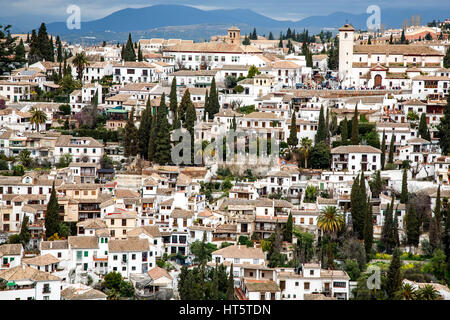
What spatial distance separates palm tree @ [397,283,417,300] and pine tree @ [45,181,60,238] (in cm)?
1407

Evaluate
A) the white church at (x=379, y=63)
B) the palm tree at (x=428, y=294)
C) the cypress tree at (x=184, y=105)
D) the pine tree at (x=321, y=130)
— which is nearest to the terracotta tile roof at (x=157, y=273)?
the palm tree at (x=428, y=294)

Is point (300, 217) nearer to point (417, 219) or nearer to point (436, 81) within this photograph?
point (417, 219)

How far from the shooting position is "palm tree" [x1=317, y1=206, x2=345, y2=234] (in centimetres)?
3117

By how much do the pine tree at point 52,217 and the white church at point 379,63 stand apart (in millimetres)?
22923

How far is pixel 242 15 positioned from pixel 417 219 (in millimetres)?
127038

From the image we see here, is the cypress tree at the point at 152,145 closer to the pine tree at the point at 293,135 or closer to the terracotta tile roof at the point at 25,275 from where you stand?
the pine tree at the point at 293,135

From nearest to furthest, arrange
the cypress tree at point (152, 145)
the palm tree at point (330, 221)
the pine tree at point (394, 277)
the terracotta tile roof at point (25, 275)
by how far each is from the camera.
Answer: the terracotta tile roof at point (25, 275)
the pine tree at point (394, 277)
the palm tree at point (330, 221)
the cypress tree at point (152, 145)

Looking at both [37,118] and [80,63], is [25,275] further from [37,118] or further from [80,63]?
[80,63]

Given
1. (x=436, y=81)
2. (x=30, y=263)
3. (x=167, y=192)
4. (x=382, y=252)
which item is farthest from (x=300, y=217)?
(x=436, y=81)

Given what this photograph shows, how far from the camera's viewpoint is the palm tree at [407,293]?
27.0m

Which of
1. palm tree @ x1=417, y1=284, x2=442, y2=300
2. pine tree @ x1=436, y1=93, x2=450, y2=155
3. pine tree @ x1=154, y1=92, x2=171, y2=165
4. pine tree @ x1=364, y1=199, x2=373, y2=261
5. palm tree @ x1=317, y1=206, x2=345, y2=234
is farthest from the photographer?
pine tree @ x1=436, y1=93, x2=450, y2=155

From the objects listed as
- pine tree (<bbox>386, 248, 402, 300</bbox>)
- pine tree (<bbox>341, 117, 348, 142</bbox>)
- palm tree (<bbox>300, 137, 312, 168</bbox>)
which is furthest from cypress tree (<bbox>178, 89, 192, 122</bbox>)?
pine tree (<bbox>386, 248, 402, 300</bbox>)

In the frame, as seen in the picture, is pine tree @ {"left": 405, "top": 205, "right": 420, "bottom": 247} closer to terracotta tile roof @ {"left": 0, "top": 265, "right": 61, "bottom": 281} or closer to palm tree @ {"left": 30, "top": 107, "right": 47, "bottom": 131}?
terracotta tile roof @ {"left": 0, "top": 265, "right": 61, "bottom": 281}

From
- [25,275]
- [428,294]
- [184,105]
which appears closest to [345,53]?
[184,105]
